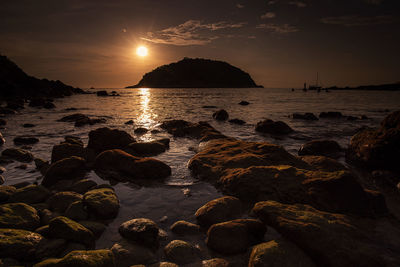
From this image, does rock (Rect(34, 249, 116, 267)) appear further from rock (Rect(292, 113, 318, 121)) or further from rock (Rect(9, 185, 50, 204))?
rock (Rect(292, 113, 318, 121))

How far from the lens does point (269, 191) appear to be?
4965 mm

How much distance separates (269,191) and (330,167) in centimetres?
280

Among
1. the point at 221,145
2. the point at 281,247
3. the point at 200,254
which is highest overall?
the point at 221,145

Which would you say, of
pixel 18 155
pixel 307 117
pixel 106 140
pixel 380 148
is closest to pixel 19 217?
pixel 18 155

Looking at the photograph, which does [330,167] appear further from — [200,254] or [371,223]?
[200,254]

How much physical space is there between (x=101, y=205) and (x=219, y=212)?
2362 millimetres

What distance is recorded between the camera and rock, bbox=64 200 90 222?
13.5 feet

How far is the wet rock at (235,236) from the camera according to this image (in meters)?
3.39

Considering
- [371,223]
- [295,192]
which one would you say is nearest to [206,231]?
[295,192]

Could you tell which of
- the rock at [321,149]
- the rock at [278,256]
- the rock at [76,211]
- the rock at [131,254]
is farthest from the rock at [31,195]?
the rock at [321,149]

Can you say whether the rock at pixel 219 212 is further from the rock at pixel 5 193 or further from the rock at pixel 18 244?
the rock at pixel 5 193

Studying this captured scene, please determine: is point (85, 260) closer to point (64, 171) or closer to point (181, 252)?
point (181, 252)

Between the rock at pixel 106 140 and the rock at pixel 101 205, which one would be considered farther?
the rock at pixel 106 140

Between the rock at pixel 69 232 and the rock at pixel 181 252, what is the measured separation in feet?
4.29
